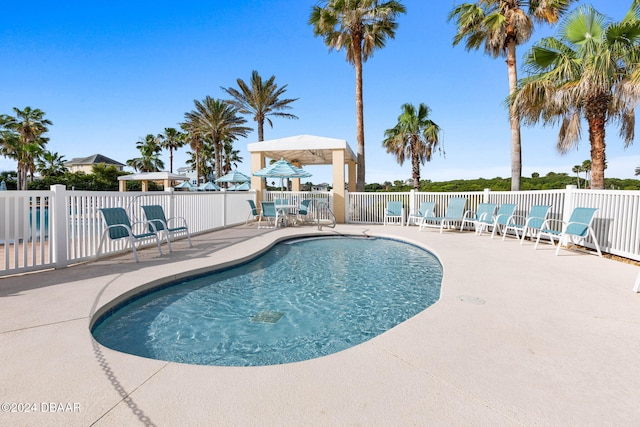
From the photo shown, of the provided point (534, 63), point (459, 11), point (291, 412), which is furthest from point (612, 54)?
point (291, 412)

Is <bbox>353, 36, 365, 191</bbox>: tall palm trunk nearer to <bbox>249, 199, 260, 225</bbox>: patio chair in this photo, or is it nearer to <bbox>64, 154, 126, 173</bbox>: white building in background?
<bbox>249, 199, 260, 225</bbox>: patio chair

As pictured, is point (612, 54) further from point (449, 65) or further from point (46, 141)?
point (46, 141)

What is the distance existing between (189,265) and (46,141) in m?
35.1

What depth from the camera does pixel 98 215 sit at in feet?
16.4

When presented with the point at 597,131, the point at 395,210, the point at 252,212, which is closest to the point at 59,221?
the point at 252,212

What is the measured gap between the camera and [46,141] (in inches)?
1139

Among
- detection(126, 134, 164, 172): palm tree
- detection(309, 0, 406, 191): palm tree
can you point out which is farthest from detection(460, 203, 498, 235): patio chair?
detection(126, 134, 164, 172): palm tree

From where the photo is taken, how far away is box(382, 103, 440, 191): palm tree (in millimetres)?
18875

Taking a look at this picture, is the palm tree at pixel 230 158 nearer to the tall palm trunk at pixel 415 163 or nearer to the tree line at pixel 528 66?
Result: the tree line at pixel 528 66

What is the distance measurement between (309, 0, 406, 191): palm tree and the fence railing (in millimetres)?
6979

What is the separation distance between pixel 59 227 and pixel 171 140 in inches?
1387

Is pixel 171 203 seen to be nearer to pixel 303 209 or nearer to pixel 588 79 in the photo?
pixel 303 209

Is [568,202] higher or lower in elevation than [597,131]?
lower

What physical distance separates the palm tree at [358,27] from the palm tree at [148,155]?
100.0 feet
